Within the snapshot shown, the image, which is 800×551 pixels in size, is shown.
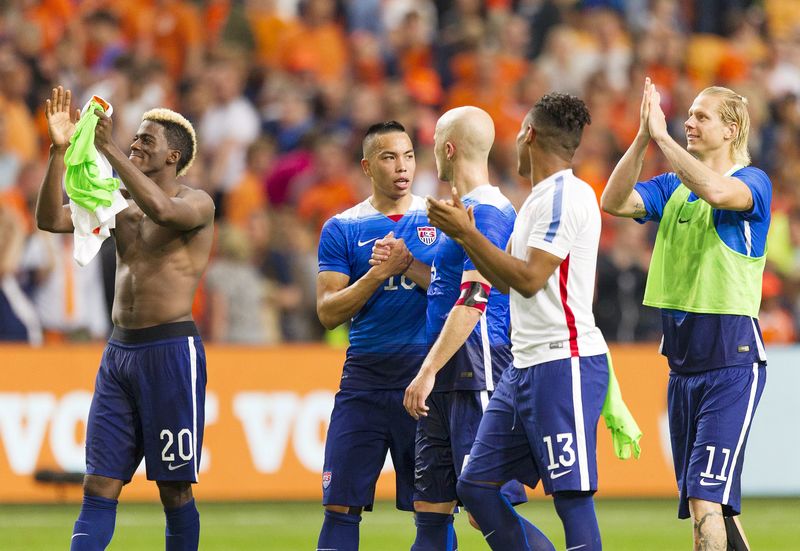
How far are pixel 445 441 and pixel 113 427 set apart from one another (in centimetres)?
173

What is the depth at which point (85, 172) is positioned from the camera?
749 cm

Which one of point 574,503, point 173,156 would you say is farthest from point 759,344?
point 173,156

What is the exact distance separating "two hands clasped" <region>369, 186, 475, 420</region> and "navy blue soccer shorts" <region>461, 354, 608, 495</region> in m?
0.36

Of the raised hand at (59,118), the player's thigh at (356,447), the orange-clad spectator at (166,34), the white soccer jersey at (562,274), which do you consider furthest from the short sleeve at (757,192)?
the orange-clad spectator at (166,34)

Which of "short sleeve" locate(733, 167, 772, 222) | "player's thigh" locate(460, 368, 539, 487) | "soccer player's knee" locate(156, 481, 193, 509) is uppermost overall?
"short sleeve" locate(733, 167, 772, 222)

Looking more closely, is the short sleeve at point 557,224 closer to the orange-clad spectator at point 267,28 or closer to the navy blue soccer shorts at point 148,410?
the navy blue soccer shorts at point 148,410

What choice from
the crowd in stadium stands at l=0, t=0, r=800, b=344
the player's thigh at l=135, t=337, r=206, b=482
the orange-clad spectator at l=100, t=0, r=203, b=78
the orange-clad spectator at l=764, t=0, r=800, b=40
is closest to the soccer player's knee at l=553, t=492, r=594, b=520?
the player's thigh at l=135, t=337, r=206, b=482

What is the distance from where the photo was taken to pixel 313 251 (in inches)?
560

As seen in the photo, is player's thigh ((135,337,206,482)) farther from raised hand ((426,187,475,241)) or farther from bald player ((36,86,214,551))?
raised hand ((426,187,475,241))

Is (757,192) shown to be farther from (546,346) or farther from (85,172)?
(85,172)

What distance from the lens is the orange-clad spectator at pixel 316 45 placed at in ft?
54.9

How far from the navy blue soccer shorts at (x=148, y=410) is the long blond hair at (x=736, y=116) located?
9.99ft

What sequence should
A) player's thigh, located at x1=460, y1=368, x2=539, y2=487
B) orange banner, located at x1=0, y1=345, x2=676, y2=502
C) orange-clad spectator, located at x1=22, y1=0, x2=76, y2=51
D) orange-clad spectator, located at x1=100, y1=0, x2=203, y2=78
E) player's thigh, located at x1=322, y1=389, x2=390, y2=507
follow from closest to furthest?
player's thigh, located at x1=460, y1=368, x2=539, y2=487 → player's thigh, located at x1=322, y1=389, x2=390, y2=507 → orange banner, located at x1=0, y1=345, x2=676, y2=502 → orange-clad spectator, located at x1=22, y1=0, x2=76, y2=51 → orange-clad spectator, located at x1=100, y1=0, x2=203, y2=78

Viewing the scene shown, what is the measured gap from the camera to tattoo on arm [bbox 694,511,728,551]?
281 inches
